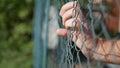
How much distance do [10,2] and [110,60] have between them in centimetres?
239

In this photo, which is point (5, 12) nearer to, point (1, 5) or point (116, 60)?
point (1, 5)

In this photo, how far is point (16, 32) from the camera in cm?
385

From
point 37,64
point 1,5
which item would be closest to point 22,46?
point 1,5

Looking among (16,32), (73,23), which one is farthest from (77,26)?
(16,32)

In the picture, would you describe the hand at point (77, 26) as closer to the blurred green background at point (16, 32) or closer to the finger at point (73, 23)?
the finger at point (73, 23)

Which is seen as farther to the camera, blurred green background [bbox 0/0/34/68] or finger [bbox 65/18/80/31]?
blurred green background [bbox 0/0/34/68]

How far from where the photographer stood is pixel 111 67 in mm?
2586

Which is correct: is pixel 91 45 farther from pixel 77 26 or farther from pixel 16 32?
pixel 16 32

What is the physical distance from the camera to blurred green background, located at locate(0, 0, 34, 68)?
138 inches

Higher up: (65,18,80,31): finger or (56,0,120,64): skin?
(65,18,80,31): finger

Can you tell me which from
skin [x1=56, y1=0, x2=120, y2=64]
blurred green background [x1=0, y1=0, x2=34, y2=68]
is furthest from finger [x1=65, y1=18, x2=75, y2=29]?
blurred green background [x1=0, y1=0, x2=34, y2=68]

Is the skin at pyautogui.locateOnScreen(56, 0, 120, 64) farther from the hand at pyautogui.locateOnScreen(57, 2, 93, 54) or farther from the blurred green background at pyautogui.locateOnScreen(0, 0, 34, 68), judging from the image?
the blurred green background at pyautogui.locateOnScreen(0, 0, 34, 68)

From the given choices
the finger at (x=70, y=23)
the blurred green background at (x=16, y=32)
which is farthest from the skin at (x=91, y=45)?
the blurred green background at (x=16, y=32)

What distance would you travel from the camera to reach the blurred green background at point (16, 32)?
3.50 meters
